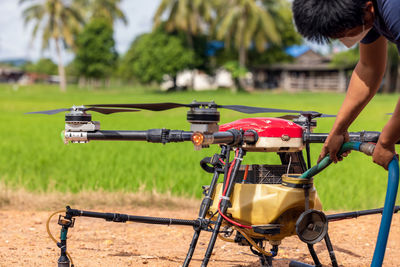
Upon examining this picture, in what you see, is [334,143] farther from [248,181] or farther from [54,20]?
[54,20]

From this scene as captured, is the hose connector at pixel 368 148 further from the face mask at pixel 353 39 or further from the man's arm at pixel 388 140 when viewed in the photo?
the face mask at pixel 353 39

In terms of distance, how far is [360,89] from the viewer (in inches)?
93.3

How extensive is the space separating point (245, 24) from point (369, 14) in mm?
49879

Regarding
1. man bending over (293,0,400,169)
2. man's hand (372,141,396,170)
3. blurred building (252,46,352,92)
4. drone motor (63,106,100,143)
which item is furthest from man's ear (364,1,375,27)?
blurred building (252,46,352,92)

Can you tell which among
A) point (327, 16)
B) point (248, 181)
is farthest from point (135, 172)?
point (327, 16)

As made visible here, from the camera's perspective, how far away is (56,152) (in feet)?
31.0

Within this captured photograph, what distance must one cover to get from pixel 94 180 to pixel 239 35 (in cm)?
4553

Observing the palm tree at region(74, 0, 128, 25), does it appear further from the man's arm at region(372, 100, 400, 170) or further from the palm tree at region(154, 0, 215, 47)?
the man's arm at region(372, 100, 400, 170)

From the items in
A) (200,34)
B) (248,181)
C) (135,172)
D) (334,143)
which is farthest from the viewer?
(200,34)

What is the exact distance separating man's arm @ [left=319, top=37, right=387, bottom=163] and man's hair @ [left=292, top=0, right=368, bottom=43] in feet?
1.42

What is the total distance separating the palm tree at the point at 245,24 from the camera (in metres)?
49.9

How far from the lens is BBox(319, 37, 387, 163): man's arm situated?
2.29m

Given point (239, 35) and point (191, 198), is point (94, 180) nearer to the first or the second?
point (191, 198)

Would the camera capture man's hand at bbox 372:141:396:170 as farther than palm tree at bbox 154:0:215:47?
No
